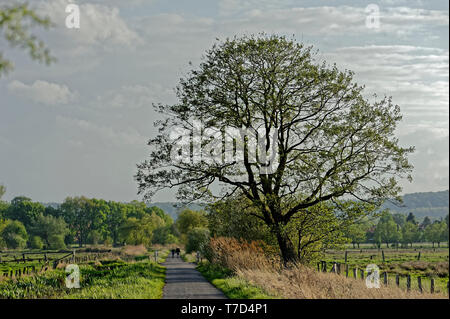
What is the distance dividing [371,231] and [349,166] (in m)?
129

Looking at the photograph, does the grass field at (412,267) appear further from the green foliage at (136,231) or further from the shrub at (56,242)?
the shrub at (56,242)

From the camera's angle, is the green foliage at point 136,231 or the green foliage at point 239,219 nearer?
the green foliage at point 239,219

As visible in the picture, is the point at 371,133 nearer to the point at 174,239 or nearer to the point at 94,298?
the point at 94,298

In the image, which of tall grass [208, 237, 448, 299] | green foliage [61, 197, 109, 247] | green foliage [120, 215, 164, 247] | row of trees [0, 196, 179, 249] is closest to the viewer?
tall grass [208, 237, 448, 299]

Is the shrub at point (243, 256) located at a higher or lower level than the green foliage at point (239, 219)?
lower

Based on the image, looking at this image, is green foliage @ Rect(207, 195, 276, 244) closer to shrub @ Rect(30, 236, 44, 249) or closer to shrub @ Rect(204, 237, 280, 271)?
shrub @ Rect(204, 237, 280, 271)

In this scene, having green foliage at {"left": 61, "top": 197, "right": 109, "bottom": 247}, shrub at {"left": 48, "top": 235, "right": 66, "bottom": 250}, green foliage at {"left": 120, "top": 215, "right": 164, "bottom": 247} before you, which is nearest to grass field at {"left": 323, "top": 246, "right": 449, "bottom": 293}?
green foliage at {"left": 120, "top": 215, "right": 164, "bottom": 247}

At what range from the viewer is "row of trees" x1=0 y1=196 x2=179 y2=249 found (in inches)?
3292

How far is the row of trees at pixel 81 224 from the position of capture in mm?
83625

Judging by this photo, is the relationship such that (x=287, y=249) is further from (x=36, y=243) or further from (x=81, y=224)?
(x=81, y=224)

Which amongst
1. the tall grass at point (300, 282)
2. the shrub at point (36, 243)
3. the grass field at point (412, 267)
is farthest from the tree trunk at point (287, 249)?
the shrub at point (36, 243)

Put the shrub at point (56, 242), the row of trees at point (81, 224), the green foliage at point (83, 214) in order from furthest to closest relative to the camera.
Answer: the green foliage at point (83, 214) < the row of trees at point (81, 224) < the shrub at point (56, 242)

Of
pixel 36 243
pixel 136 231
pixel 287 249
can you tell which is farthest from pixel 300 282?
pixel 136 231

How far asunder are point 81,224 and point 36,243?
2388 cm
